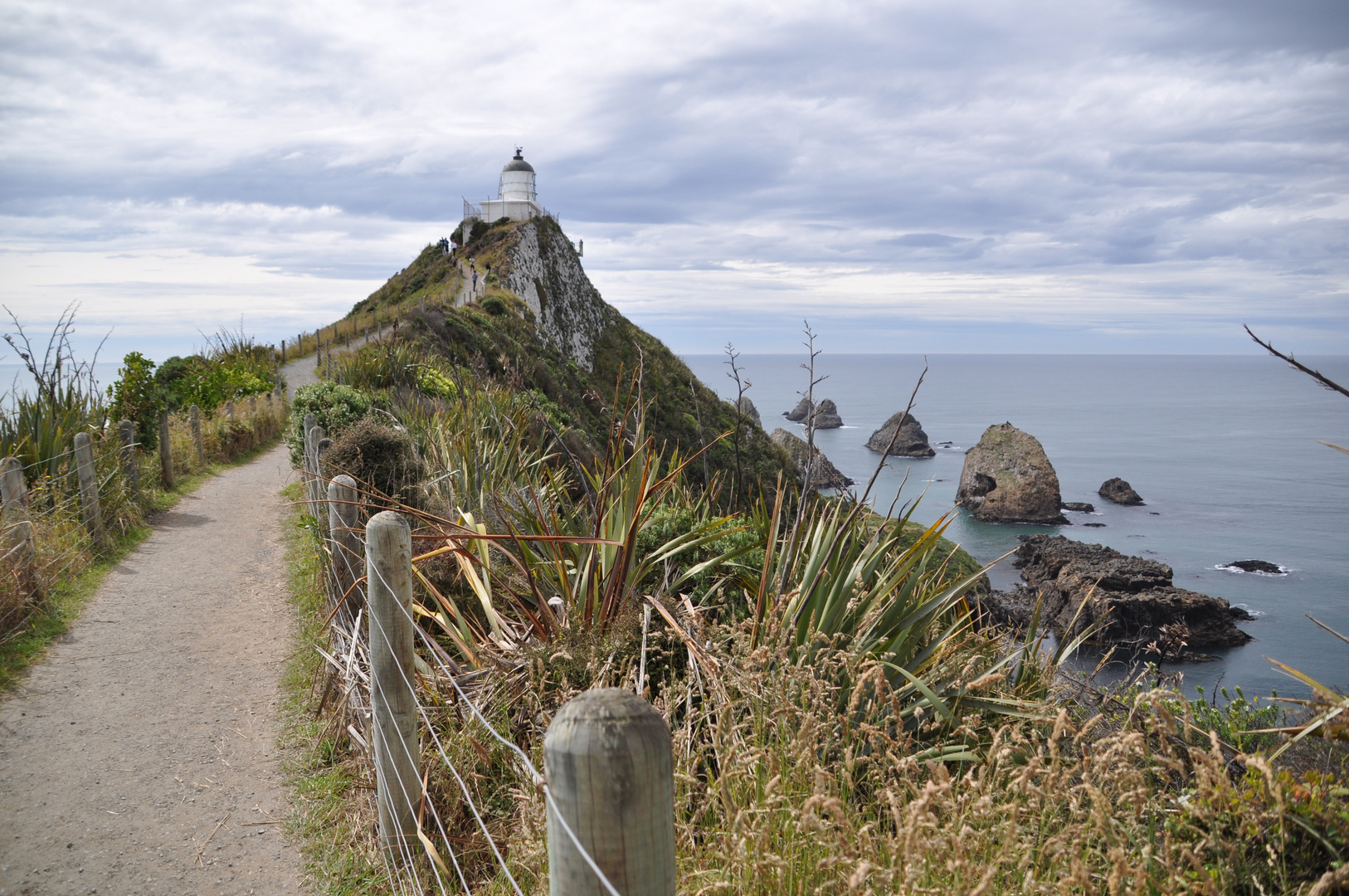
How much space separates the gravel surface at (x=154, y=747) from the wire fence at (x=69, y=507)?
1.38 feet

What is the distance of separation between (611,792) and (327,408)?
8.86 m

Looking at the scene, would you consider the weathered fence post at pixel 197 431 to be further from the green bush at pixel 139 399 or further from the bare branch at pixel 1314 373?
the bare branch at pixel 1314 373

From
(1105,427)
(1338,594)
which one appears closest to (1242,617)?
(1338,594)

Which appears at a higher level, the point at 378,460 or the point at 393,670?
the point at 378,460

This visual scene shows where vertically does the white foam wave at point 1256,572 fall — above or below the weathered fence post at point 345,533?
below

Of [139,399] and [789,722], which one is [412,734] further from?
[139,399]

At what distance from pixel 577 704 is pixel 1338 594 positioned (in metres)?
54.1

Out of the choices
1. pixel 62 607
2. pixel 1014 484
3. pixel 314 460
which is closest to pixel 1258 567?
pixel 1014 484

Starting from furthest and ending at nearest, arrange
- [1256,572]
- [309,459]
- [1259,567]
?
[1259,567] < [1256,572] < [309,459]

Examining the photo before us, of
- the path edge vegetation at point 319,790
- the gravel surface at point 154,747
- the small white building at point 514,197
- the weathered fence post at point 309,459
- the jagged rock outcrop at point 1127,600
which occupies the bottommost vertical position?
the jagged rock outcrop at point 1127,600

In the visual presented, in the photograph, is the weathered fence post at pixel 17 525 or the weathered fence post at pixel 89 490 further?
the weathered fence post at pixel 89 490

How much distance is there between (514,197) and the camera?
5784 cm

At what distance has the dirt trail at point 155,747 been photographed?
136 inches

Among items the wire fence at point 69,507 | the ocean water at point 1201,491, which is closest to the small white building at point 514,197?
the ocean water at point 1201,491
